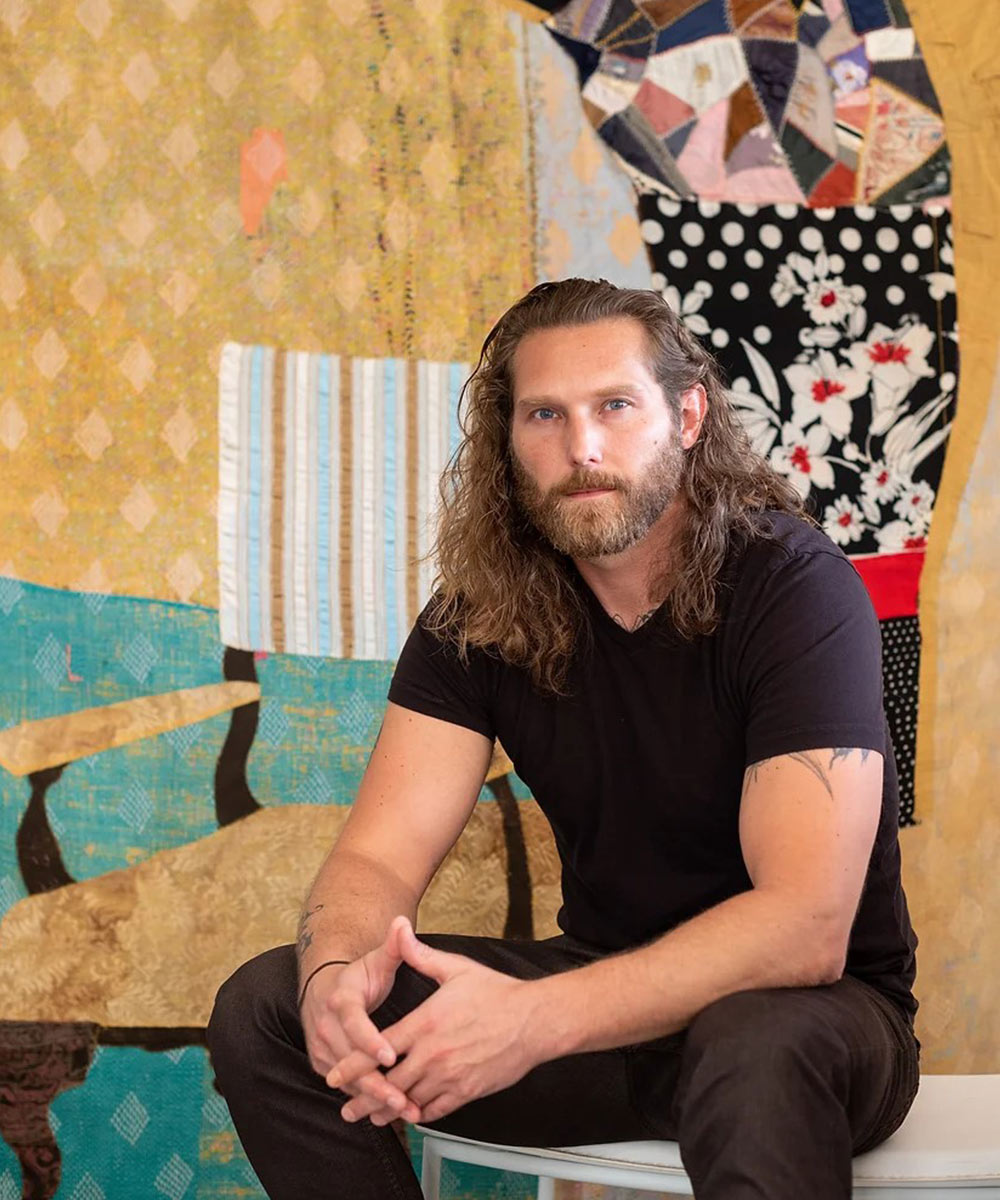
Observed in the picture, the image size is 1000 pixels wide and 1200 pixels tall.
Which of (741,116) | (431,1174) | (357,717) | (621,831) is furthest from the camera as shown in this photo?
(741,116)

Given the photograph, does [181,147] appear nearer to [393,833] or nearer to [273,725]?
[273,725]

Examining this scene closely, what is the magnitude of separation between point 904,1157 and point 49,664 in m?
1.29

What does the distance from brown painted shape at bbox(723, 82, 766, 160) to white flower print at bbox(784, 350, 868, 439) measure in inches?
14.0

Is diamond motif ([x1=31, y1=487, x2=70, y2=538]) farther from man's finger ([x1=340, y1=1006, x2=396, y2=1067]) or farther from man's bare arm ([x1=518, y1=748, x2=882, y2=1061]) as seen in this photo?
man's bare arm ([x1=518, y1=748, x2=882, y2=1061])

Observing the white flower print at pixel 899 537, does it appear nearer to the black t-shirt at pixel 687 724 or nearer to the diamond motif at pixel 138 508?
the black t-shirt at pixel 687 724

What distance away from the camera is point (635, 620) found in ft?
4.99

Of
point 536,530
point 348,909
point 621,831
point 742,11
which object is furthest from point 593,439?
point 742,11

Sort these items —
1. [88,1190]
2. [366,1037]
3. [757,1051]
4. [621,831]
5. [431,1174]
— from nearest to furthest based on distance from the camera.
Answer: [757,1051] < [366,1037] < [621,831] < [431,1174] < [88,1190]

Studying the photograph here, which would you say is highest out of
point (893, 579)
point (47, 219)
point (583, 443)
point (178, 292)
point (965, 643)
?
point (47, 219)

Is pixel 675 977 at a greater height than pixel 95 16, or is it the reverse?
pixel 95 16

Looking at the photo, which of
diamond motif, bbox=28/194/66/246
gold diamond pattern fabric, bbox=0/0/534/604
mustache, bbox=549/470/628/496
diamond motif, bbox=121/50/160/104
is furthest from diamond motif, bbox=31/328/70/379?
mustache, bbox=549/470/628/496

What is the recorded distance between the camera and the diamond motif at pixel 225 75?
1979mm

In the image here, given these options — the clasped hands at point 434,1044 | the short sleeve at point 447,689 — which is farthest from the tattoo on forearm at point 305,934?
the short sleeve at point 447,689

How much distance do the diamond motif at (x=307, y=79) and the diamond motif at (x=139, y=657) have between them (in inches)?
32.6
